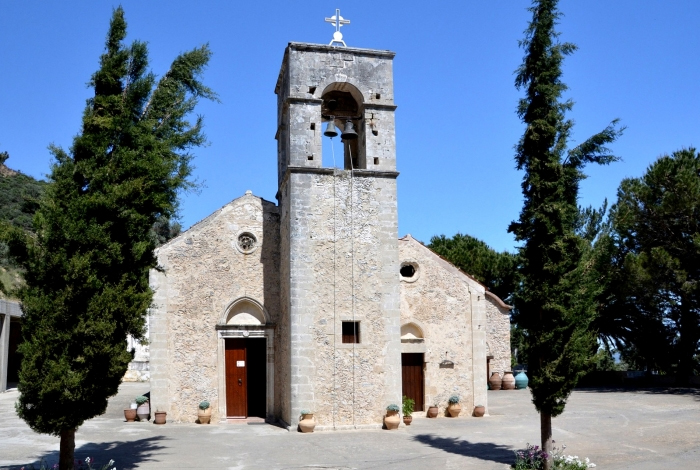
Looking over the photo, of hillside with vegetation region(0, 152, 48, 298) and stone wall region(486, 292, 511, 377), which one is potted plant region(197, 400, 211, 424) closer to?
stone wall region(486, 292, 511, 377)

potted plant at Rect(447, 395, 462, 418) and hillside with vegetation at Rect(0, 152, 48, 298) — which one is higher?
hillside with vegetation at Rect(0, 152, 48, 298)

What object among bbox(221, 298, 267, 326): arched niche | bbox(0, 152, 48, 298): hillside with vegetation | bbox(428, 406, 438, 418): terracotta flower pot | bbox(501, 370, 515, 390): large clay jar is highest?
bbox(0, 152, 48, 298): hillside with vegetation

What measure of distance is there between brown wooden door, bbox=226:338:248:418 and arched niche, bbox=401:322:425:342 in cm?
474

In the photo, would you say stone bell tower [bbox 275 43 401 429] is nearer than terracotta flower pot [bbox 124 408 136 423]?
Yes

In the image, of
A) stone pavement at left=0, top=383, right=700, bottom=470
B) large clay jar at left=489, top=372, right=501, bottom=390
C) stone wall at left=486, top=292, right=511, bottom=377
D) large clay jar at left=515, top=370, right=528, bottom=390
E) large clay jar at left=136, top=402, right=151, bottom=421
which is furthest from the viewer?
stone wall at left=486, top=292, right=511, bottom=377

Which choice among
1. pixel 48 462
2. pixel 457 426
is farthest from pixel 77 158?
pixel 457 426

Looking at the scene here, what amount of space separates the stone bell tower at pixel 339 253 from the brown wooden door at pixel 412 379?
2562 mm

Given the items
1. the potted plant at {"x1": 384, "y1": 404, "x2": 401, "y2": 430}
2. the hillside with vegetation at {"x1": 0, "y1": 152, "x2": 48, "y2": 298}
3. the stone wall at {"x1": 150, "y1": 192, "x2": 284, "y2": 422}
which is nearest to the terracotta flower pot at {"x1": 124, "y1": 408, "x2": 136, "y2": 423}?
the stone wall at {"x1": 150, "y1": 192, "x2": 284, "y2": 422}

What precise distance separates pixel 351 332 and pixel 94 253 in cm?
823

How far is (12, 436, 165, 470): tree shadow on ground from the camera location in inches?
463

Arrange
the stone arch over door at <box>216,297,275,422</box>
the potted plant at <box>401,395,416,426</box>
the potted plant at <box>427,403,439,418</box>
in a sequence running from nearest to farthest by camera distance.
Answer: the potted plant at <box>401,395,416,426</box>, the stone arch over door at <box>216,297,275,422</box>, the potted plant at <box>427,403,439,418</box>

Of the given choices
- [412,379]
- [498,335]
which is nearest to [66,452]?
[412,379]

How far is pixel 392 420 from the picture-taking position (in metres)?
16.2

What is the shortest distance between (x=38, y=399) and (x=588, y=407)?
17130 millimetres
